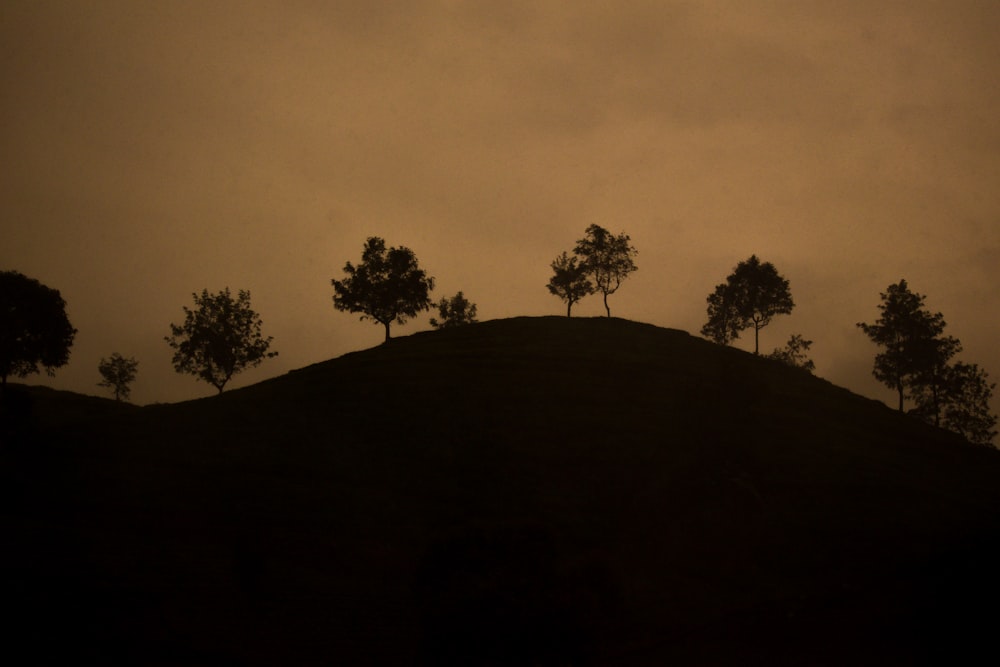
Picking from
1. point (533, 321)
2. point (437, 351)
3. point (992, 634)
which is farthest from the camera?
point (533, 321)

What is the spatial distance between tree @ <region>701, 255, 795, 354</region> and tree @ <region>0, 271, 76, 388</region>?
322ft

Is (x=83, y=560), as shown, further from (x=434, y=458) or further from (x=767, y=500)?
(x=767, y=500)

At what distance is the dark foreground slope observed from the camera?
31.1m

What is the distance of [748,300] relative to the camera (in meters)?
122

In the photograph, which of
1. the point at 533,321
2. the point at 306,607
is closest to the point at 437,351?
the point at 533,321

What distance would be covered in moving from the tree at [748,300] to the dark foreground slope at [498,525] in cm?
4437

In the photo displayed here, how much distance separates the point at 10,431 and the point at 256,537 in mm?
27148

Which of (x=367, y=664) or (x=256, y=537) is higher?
(x=256, y=537)

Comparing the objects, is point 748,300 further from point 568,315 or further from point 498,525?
point 498,525

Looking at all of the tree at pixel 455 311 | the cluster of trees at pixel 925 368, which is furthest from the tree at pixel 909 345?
the tree at pixel 455 311

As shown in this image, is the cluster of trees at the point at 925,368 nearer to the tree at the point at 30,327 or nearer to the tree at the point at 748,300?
the tree at the point at 748,300

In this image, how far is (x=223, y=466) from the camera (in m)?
53.0

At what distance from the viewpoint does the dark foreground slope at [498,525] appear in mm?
31094

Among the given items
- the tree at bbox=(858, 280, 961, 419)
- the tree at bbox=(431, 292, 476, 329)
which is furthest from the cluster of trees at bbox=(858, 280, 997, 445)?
the tree at bbox=(431, 292, 476, 329)
